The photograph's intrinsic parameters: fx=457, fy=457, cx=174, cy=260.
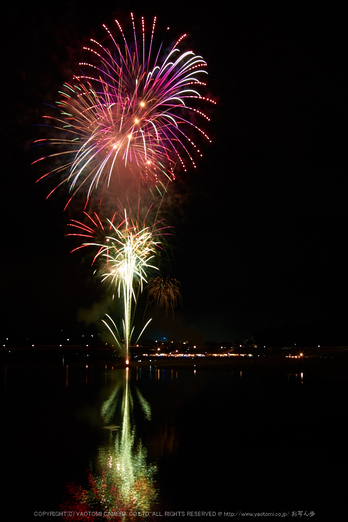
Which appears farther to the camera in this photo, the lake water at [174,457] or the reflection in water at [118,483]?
the lake water at [174,457]

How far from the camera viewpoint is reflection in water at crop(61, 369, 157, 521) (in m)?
5.10

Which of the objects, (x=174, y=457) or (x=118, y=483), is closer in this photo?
(x=118, y=483)

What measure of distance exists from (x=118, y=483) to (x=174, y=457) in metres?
1.44

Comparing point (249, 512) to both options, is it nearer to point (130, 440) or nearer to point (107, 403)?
point (130, 440)

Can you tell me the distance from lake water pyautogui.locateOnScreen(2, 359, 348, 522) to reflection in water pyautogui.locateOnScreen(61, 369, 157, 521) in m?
0.01

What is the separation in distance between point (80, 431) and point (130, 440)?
1316 millimetres

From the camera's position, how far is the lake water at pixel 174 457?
17.1 ft

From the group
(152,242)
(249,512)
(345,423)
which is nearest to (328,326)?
(152,242)

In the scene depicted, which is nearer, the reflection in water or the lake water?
the reflection in water

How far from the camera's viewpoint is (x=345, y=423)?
969 centimetres

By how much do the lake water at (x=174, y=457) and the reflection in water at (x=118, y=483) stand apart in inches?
0.5

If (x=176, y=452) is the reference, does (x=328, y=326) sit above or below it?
above

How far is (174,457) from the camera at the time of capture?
7.17 m

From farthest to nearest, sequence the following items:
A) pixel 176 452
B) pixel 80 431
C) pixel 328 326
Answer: pixel 328 326 < pixel 80 431 < pixel 176 452
